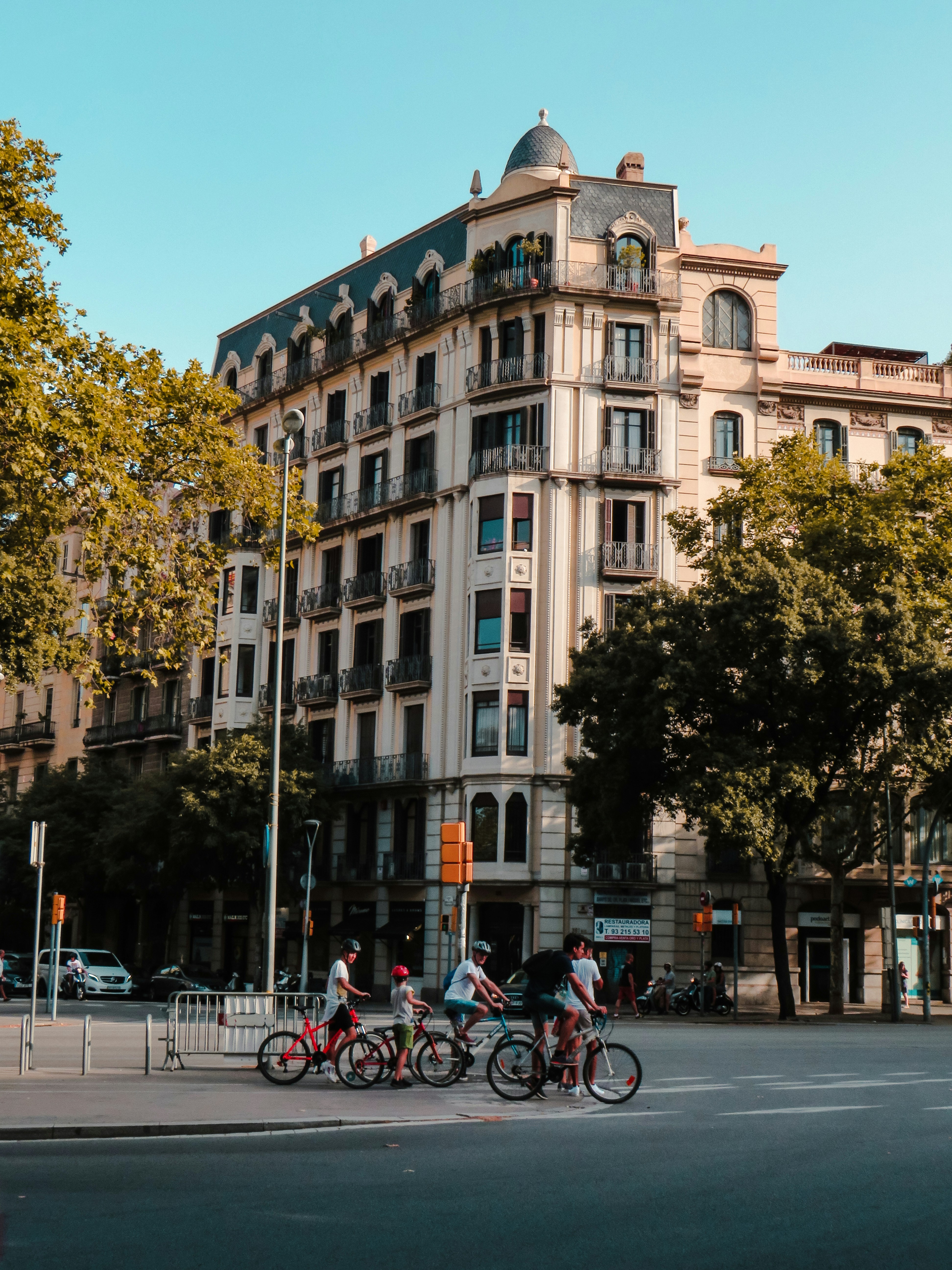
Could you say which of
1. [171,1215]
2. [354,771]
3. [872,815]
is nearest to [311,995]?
[171,1215]

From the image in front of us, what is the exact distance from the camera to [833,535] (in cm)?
3881

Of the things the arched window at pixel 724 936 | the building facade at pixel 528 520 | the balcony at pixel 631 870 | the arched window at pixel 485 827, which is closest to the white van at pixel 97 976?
the building facade at pixel 528 520

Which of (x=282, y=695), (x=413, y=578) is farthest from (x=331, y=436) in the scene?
(x=282, y=695)

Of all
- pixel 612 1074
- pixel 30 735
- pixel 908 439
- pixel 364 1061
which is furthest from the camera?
pixel 30 735

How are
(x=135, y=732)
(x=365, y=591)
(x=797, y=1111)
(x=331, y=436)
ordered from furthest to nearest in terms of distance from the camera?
(x=135, y=732) < (x=331, y=436) < (x=365, y=591) < (x=797, y=1111)

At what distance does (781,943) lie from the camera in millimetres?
36688

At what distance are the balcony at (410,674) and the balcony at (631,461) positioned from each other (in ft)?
27.6

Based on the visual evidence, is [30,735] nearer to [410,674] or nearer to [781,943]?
[410,674]

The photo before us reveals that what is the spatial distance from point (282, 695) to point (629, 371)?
16.9 meters

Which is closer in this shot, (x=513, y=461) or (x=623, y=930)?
(x=623, y=930)

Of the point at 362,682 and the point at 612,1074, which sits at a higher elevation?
the point at 362,682

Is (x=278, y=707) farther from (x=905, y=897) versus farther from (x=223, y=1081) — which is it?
(x=905, y=897)

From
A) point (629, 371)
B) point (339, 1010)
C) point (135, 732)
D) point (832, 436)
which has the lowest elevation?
point (339, 1010)

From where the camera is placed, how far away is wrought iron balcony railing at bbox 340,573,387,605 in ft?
166
